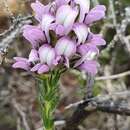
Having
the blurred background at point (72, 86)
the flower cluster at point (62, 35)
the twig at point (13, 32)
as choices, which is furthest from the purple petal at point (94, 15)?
the blurred background at point (72, 86)

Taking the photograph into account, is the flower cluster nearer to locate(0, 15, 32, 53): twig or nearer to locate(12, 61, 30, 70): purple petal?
locate(12, 61, 30, 70): purple petal

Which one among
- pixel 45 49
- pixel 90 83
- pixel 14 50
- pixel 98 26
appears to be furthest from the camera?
pixel 14 50

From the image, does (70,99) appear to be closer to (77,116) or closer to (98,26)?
(98,26)

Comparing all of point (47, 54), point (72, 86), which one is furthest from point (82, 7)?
point (72, 86)

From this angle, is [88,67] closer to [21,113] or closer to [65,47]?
[65,47]

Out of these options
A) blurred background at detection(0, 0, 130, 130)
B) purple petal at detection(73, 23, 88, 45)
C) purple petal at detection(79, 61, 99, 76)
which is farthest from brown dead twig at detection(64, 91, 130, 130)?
purple petal at detection(73, 23, 88, 45)

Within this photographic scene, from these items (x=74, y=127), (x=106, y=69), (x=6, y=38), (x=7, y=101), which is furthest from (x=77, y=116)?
(x=7, y=101)
